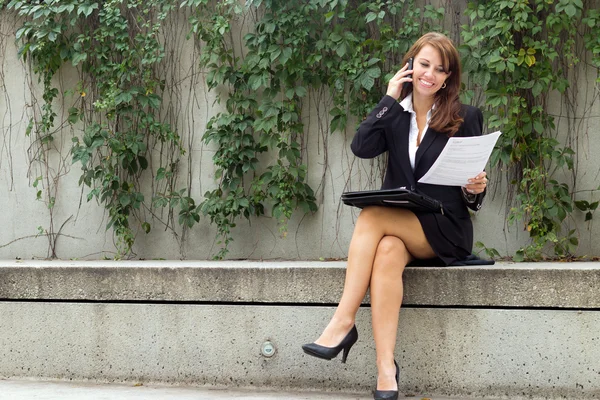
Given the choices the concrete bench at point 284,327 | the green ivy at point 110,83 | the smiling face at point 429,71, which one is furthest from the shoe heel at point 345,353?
the green ivy at point 110,83

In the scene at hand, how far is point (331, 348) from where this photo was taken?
3.01 metres

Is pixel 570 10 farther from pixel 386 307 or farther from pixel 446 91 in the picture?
pixel 386 307

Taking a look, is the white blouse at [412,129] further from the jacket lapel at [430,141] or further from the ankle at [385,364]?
the ankle at [385,364]

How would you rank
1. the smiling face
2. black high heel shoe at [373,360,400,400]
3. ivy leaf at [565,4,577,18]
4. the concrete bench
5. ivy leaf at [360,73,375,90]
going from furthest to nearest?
ivy leaf at [360,73,375,90] < ivy leaf at [565,4,577,18] < the smiling face < the concrete bench < black high heel shoe at [373,360,400,400]

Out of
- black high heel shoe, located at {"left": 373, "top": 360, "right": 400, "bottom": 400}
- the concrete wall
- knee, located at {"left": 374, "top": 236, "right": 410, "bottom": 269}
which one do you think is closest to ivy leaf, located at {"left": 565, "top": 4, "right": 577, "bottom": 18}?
the concrete wall

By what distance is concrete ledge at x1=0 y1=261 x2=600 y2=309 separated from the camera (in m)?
3.16

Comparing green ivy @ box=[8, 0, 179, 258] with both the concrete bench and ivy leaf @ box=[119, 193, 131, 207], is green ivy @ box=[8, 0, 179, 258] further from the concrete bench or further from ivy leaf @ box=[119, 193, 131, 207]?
the concrete bench

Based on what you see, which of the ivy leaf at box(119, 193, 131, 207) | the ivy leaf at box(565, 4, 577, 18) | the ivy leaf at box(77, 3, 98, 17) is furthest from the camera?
the ivy leaf at box(119, 193, 131, 207)

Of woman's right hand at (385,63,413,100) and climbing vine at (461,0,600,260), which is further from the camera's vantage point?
climbing vine at (461,0,600,260)

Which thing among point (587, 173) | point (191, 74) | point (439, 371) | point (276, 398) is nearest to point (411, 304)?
point (439, 371)

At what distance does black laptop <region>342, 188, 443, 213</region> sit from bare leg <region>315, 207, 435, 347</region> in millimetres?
48

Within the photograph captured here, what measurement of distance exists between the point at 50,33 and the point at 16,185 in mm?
908

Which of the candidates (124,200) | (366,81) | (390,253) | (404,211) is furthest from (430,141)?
(124,200)

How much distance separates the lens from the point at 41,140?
463cm
